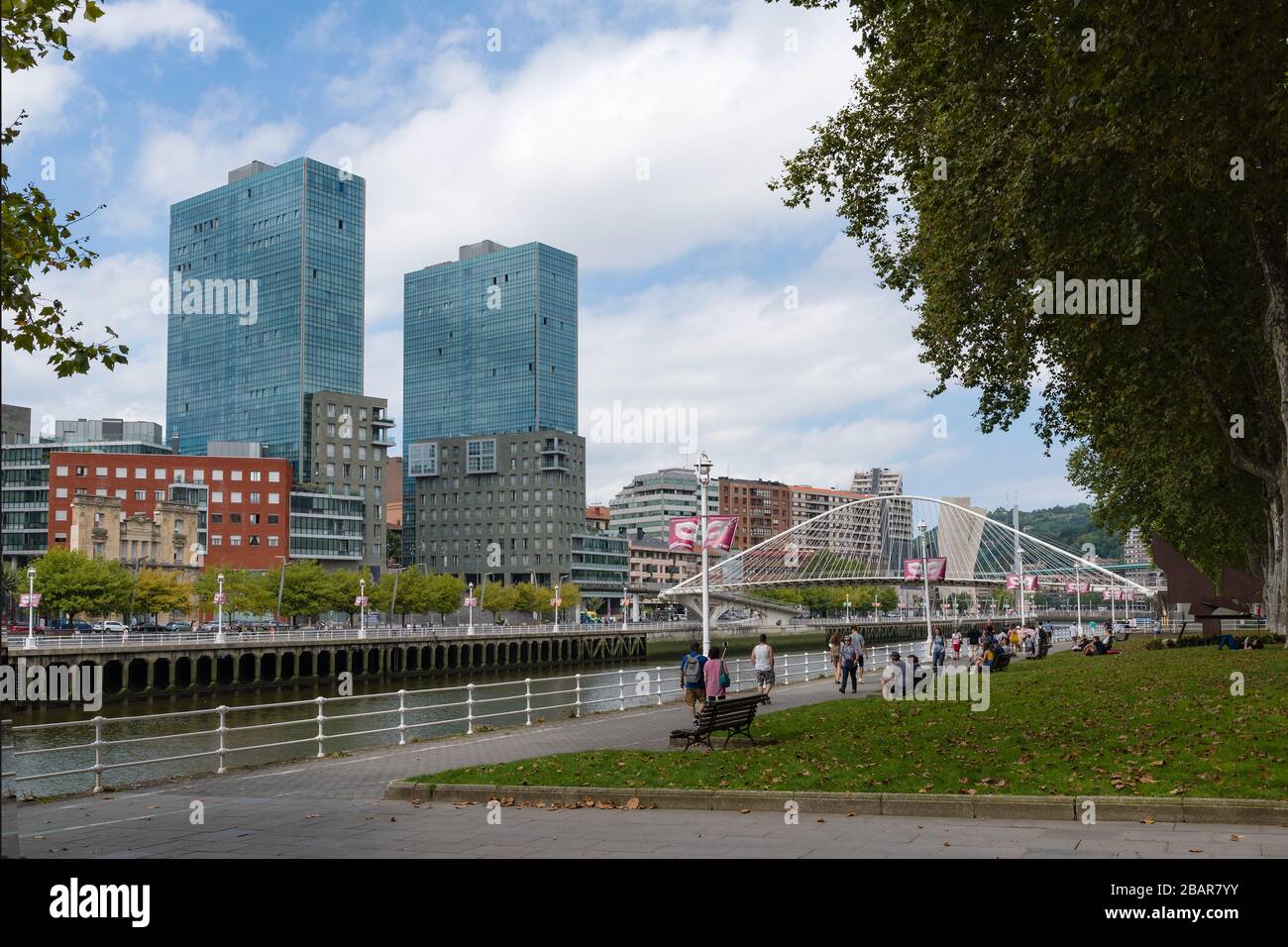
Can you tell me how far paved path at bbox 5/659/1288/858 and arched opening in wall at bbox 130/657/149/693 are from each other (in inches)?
2283

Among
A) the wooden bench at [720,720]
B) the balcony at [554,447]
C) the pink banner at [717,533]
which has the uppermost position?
the balcony at [554,447]

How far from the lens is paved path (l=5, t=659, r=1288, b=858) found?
11.2 m

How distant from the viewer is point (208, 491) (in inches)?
5113

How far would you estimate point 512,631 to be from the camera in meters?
108

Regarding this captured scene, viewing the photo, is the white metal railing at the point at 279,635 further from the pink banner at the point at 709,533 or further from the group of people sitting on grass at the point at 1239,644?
the group of people sitting on grass at the point at 1239,644

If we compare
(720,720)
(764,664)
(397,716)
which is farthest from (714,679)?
(397,716)

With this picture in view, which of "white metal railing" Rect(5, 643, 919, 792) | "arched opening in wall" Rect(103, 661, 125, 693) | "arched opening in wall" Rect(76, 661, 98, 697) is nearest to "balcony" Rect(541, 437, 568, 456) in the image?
"white metal railing" Rect(5, 643, 919, 792)

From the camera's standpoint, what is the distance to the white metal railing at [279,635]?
66688 mm

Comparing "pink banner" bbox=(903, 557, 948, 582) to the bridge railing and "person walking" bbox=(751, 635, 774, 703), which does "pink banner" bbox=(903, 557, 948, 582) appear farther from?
"person walking" bbox=(751, 635, 774, 703)

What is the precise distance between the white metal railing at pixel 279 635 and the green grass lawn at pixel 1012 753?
181 feet

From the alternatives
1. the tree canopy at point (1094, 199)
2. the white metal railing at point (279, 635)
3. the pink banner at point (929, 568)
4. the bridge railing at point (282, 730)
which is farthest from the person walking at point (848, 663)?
the white metal railing at point (279, 635)

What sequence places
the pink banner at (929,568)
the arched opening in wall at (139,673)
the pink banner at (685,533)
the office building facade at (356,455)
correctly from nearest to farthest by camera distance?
1. the pink banner at (685,533)
2. the pink banner at (929,568)
3. the arched opening in wall at (139,673)
4. the office building facade at (356,455)
